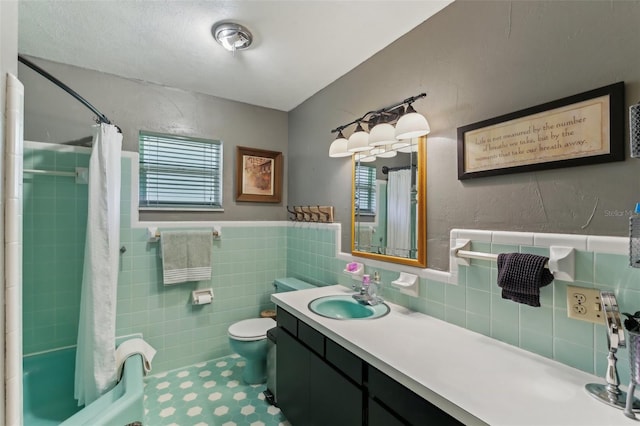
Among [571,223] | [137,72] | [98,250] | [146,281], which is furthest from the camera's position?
[146,281]

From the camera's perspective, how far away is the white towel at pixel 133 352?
1.97 m

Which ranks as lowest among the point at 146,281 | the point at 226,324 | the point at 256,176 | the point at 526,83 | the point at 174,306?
the point at 226,324

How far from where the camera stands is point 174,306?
8.29 ft

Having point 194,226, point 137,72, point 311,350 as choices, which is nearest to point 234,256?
point 194,226

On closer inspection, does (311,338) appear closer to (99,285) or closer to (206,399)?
→ (206,399)

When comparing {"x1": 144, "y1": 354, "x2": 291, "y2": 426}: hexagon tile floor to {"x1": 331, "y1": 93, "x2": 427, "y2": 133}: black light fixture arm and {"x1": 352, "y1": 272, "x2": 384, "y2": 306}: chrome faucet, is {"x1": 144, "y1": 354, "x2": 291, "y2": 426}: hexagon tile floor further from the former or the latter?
{"x1": 331, "y1": 93, "x2": 427, "y2": 133}: black light fixture arm

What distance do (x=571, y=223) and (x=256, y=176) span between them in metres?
2.43

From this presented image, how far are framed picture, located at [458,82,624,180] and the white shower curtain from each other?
0.36 m

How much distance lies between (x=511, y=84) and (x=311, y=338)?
1535 millimetres

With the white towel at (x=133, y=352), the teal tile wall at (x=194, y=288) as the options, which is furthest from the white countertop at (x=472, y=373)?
the teal tile wall at (x=194, y=288)

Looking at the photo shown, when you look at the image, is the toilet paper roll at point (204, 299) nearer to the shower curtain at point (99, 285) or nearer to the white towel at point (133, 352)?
the white towel at point (133, 352)

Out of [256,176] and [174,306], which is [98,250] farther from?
[256,176]

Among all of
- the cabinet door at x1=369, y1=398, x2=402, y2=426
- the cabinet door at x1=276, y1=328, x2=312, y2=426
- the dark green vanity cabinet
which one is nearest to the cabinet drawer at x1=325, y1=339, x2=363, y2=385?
the dark green vanity cabinet

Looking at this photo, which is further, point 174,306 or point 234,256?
point 234,256
